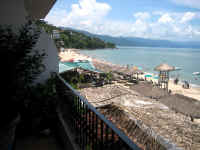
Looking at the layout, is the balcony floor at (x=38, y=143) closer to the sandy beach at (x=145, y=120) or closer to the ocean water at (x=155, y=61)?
the sandy beach at (x=145, y=120)

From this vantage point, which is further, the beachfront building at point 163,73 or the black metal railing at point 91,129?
the beachfront building at point 163,73

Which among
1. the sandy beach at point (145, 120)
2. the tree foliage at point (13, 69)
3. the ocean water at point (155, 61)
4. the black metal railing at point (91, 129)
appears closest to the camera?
the black metal railing at point (91, 129)

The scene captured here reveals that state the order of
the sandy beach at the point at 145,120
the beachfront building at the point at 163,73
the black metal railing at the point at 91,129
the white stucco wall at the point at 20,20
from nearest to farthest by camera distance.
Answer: the black metal railing at the point at 91,129 → the white stucco wall at the point at 20,20 → the sandy beach at the point at 145,120 → the beachfront building at the point at 163,73

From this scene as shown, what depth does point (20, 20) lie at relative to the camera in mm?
3320

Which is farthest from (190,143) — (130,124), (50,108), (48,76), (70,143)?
(48,76)

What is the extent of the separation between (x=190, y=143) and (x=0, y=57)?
4.41 meters

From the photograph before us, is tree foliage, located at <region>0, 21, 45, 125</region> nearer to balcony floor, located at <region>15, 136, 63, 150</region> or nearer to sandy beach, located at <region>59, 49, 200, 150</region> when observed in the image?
balcony floor, located at <region>15, 136, 63, 150</region>

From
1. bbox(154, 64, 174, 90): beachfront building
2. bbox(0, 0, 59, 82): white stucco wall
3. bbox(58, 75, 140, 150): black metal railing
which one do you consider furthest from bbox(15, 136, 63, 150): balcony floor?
bbox(154, 64, 174, 90): beachfront building

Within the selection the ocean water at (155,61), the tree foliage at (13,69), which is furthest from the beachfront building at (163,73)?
the tree foliage at (13,69)

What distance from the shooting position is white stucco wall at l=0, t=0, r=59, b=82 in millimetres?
3131

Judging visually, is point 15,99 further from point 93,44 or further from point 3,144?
point 93,44

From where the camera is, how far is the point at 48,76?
3.82 meters

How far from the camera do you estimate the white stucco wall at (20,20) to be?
10.3 feet

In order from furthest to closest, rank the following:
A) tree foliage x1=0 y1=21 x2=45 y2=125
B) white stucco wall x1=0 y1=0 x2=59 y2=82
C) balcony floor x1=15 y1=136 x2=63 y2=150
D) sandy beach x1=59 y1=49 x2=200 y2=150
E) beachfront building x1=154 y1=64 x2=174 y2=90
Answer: beachfront building x1=154 y1=64 x2=174 y2=90 → sandy beach x1=59 y1=49 x2=200 y2=150 → white stucco wall x1=0 y1=0 x2=59 y2=82 → balcony floor x1=15 y1=136 x2=63 y2=150 → tree foliage x1=0 y1=21 x2=45 y2=125
